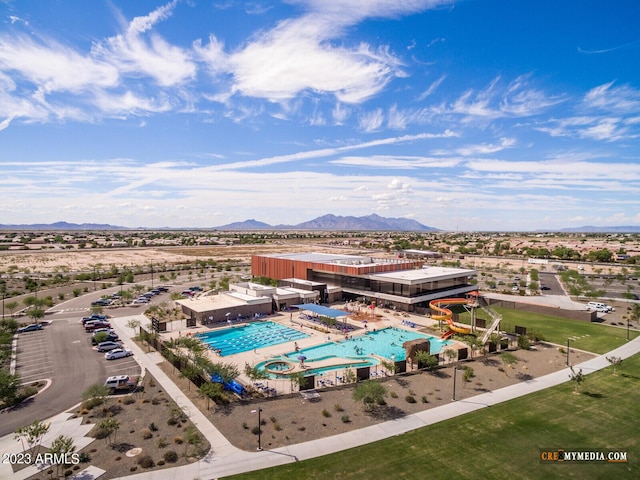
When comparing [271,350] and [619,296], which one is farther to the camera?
[619,296]

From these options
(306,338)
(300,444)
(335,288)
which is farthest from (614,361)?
(335,288)

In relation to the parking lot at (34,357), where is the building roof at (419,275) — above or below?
above

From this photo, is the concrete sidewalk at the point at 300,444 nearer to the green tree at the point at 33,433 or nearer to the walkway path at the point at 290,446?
the walkway path at the point at 290,446

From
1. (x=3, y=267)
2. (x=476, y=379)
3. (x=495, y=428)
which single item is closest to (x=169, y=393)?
(x=495, y=428)

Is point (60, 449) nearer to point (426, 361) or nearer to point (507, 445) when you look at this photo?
point (507, 445)

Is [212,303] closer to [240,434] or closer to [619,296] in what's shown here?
[240,434]

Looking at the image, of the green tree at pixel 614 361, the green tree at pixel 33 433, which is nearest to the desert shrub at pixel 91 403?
the green tree at pixel 33 433

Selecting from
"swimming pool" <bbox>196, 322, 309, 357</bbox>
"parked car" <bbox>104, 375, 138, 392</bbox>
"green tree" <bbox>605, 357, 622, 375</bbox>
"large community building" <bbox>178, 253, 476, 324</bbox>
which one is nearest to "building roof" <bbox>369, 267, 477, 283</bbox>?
"large community building" <bbox>178, 253, 476, 324</bbox>

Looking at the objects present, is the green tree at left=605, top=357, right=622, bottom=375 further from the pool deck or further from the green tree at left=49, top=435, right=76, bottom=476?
the green tree at left=49, top=435, right=76, bottom=476
